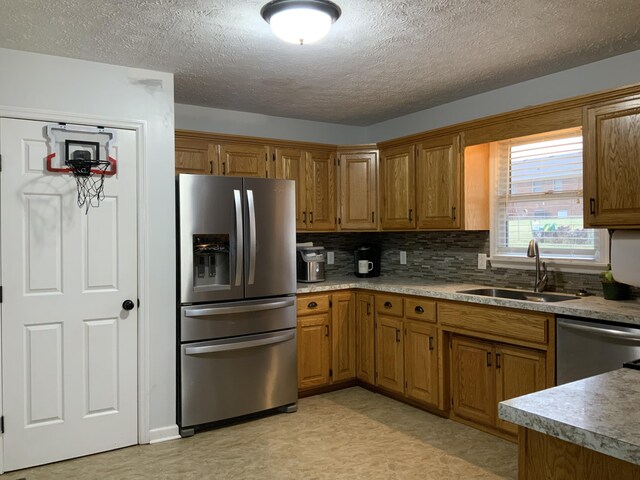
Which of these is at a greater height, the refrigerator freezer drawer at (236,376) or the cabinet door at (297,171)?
the cabinet door at (297,171)

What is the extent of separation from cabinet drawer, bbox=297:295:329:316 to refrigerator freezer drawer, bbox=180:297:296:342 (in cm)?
17

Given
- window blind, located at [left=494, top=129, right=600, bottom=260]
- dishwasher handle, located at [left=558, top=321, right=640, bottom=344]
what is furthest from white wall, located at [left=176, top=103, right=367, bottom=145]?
dishwasher handle, located at [left=558, top=321, right=640, bottom=344]

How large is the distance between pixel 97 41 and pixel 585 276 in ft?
10.9

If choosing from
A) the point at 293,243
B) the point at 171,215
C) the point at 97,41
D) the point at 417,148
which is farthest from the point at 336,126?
the point at 97,41

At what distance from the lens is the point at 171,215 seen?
10.9ft

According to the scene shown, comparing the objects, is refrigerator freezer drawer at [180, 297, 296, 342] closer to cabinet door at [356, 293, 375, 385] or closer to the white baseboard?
the white baseboard

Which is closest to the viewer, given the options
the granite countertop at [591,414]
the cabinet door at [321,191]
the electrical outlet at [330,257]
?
the granite countertop at [591,414]

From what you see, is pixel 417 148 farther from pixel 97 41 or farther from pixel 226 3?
pixel 97 41

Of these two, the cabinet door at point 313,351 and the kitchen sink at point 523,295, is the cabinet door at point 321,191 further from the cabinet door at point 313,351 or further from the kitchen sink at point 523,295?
the kitchen sink at point 523,295

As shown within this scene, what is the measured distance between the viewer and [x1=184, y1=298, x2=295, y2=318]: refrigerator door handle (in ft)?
11.0

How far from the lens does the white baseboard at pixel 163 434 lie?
325 cm

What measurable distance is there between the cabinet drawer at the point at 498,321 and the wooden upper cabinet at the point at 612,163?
25.6 inches

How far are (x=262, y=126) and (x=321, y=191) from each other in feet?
2.66

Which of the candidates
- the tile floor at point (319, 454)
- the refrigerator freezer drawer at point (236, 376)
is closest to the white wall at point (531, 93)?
the refrigerator freezer drawer at point (236, 376)
